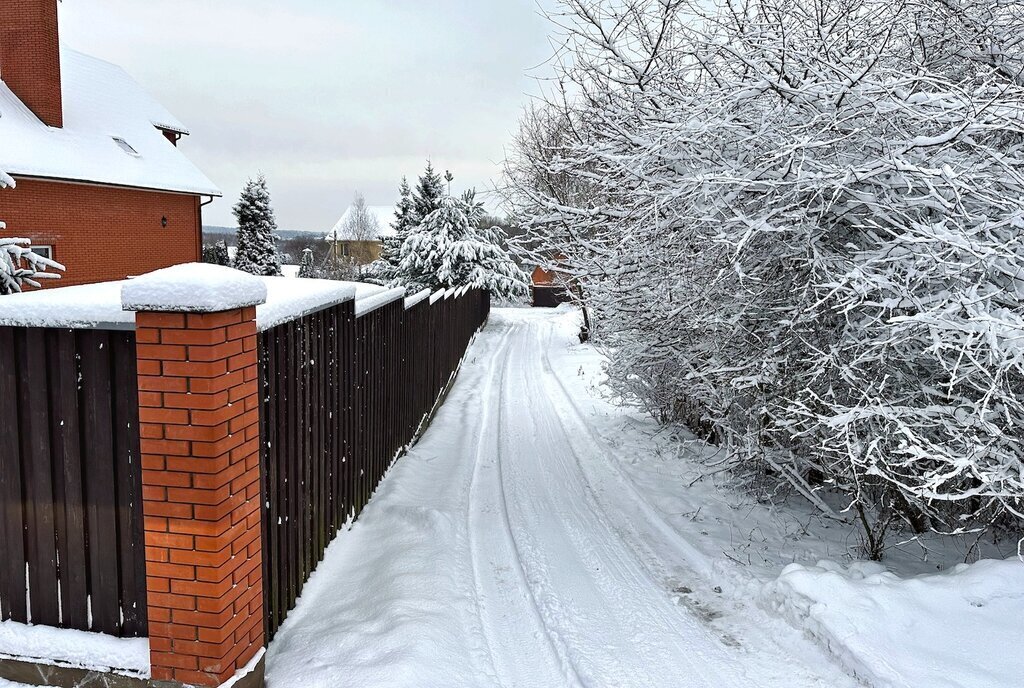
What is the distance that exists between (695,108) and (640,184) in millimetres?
779

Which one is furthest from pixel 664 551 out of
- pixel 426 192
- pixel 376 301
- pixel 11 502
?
pixel 426 192

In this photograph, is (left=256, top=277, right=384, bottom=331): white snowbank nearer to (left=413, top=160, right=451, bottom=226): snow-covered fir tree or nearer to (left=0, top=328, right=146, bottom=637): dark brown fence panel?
(left=0, top=328, right=146, bottom=637): dark brown fence panel

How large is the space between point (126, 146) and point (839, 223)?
64.0 feet

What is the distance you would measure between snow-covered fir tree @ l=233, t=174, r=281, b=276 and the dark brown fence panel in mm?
37615

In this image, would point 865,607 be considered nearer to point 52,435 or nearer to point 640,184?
point 640,184

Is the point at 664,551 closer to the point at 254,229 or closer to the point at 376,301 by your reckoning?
the point at 376,301

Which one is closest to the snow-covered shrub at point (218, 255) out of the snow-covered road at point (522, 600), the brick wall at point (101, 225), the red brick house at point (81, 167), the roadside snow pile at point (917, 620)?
the red brick house at point (81, 167)

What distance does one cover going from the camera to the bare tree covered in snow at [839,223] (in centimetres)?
350

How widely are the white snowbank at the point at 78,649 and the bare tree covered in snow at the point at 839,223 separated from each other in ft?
11.2

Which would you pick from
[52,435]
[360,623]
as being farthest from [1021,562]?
[52,435]

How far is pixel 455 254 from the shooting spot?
83.1ft

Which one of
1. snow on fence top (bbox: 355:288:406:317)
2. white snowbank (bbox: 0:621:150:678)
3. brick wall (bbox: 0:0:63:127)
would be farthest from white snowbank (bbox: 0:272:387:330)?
brick wall (bbox: 0:0:63:127)

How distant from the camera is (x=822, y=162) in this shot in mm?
3992

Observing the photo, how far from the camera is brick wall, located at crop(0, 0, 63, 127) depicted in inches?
622
